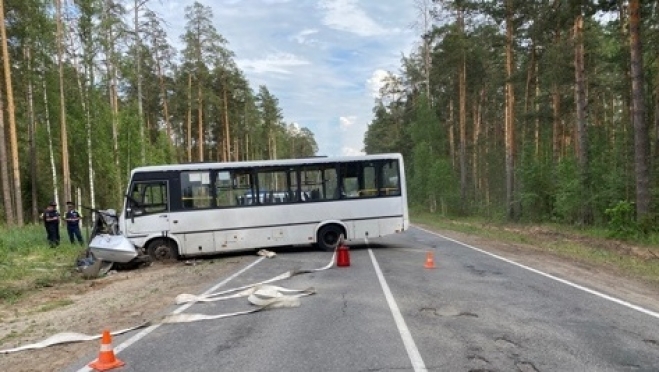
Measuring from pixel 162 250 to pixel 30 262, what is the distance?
160 inches

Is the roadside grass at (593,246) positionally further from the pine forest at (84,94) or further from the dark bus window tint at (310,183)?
the pine forest at (84,94)

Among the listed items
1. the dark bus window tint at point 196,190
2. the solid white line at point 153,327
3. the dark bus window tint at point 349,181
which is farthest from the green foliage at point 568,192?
the dark bus window tint at point 196,190

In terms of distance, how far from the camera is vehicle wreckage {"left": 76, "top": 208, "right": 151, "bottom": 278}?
13.7 m

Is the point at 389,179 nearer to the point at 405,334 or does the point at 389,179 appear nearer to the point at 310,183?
the point at 310,183

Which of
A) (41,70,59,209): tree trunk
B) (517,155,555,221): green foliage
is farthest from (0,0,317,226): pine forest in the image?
(517,155,555,221): green foliage

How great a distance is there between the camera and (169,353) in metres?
5.90

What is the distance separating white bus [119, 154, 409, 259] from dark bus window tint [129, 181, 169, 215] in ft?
0.09

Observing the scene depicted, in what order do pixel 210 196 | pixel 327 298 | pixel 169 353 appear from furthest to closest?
pixel 210 196 < pixel 327 298 < pixel 169 353

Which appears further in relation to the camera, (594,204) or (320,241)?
(594,204)

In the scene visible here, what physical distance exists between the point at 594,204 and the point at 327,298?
1685cm

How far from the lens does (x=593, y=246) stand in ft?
54.6

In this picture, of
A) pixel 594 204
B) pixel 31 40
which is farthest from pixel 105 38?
pixel 594 204

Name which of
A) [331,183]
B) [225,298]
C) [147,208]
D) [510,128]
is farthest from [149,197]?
[510,128]

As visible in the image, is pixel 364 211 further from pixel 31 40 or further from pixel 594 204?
pixel 31 40
